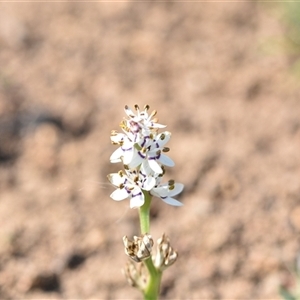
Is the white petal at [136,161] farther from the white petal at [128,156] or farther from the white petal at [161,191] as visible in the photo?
the white petal at [161,191]

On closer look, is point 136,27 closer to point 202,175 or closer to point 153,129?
point 202,175

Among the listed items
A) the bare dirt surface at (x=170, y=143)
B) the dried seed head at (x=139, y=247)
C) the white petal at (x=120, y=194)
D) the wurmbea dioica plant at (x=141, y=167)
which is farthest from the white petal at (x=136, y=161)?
the bare dirt surface at (x=170, y=143)

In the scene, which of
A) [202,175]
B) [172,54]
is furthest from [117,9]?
[202,175]

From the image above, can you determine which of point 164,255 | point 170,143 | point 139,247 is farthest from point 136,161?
point 170,143

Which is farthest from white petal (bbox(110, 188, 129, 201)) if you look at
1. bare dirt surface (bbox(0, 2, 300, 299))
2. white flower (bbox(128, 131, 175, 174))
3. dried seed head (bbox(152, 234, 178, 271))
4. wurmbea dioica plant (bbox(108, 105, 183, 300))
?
bare dirt surface (bbox(0, 2, 300, 299))

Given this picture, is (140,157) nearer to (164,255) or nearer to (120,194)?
(120,194)

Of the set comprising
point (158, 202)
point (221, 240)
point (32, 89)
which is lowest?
point (221, 240)
